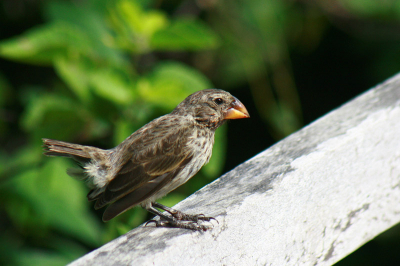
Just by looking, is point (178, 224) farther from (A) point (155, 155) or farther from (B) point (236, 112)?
(B) point (236, 112)

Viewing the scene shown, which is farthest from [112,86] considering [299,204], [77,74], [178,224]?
[299,204]

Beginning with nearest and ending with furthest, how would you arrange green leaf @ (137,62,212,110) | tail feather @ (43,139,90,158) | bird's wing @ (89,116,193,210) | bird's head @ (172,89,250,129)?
bird's wing @ (89,116,193,210) → tail feather @ (43,139,90,158) → bird's head @ (172,89,250,129) → green leaf @ (137,62,212,110)

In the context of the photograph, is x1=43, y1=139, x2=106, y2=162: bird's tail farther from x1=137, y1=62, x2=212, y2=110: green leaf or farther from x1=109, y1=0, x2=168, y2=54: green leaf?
x1=109, y1=0, x2=168, y2=54: green leaf

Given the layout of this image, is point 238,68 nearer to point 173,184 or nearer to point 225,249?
point 173,184

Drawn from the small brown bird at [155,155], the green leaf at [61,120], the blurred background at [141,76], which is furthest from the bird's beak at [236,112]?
the green leaf at [61,120]

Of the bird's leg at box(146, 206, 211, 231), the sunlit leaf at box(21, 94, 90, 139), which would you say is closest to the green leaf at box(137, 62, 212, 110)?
the sunlit leaf at box(21, 94, 90, 139)

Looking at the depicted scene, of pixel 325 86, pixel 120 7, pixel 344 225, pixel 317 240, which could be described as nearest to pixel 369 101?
pixel 344 225

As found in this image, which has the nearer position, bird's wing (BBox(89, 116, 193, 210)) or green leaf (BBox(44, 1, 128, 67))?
bird's wing (BBox(89, 116, 193, 210))

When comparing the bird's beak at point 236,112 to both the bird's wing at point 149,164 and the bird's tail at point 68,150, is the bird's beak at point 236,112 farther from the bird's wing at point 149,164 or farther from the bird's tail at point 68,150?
the bird's tail at point 68,150
